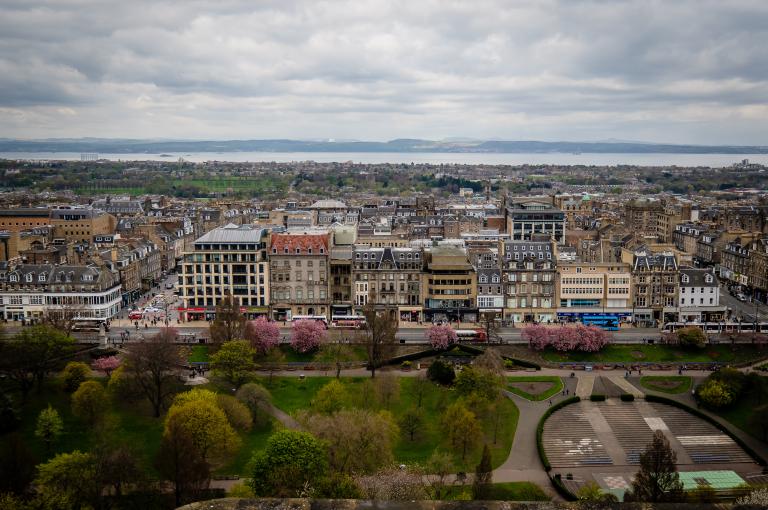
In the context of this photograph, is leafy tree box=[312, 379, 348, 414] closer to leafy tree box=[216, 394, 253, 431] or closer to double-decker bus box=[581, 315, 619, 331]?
leafy tree box=[216, 394, 253, 431]

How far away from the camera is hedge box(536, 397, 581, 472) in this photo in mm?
45906

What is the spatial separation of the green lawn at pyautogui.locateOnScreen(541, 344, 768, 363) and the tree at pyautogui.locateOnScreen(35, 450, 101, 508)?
41.9 metres

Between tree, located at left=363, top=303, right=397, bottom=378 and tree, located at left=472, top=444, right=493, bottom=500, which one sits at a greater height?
tree, located at left=363, top=303, right=397, bottom=378

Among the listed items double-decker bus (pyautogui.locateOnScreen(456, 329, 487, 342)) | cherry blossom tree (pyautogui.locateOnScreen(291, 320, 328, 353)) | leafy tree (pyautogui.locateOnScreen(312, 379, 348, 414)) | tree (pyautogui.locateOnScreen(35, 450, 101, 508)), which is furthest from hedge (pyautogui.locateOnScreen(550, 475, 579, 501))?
cherry blossom tree (pyautogui.locateOnScreen(291, 320, 328, 353))

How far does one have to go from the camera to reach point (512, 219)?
110 meters

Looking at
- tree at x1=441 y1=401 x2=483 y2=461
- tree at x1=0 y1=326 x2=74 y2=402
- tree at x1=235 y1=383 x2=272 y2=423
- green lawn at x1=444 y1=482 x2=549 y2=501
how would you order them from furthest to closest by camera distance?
tree at x1=0 y1=326 x2=74 y2=402 → tree at x1=235 y1=383 x2=272 y2=423 → tree at x1=441 y1=401 x2=483 y2=461 → green lawn at x1=444 y1=482 x2=549 y2=501

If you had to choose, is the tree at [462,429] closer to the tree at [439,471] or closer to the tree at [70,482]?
the tree at [439,471]

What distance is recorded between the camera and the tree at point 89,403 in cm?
4975

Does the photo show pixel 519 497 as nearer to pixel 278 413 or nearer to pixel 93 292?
pixel 278 413

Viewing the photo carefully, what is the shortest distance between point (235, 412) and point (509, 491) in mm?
19290

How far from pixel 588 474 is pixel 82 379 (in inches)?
1565

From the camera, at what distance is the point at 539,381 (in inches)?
2360

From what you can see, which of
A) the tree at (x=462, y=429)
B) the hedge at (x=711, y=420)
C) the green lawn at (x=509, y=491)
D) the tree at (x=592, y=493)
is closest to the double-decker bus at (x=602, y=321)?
the hedge at (x=711, y=420)

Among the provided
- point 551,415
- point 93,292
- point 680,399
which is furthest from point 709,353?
point 93,292
